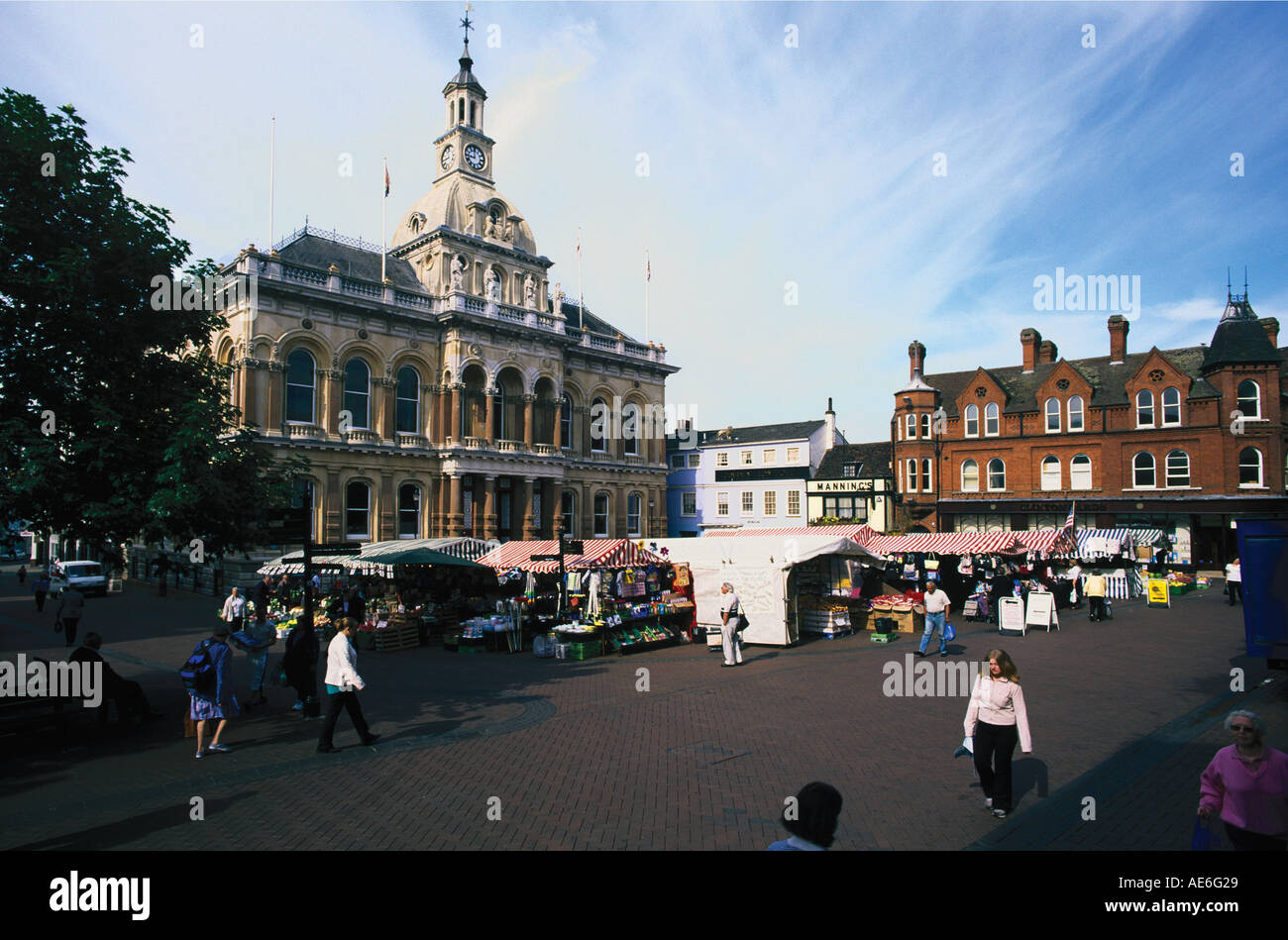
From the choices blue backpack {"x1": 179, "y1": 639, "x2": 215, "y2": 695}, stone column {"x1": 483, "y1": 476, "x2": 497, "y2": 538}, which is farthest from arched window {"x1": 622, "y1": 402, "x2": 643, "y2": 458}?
blue backpack {"x1": 179, "y1": 639, "x2": 215, "y2": 695}

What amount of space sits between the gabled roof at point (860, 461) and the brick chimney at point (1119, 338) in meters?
14.6

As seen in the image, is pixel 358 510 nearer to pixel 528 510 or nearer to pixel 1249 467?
pixel 528 510

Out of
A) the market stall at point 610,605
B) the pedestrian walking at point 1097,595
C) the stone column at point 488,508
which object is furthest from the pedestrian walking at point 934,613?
the stone column at point 488,508

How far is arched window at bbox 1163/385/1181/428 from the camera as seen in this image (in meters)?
41.0

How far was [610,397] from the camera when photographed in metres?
50.1

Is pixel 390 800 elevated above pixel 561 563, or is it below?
below

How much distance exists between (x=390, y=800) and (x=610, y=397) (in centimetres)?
4295

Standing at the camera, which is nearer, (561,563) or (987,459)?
(561,563)

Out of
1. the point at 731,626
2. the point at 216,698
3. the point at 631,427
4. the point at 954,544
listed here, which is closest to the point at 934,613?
the point at 731,626

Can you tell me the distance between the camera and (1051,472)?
146 ft

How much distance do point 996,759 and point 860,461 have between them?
4695 cm

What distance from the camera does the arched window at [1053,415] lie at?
44531 mm
